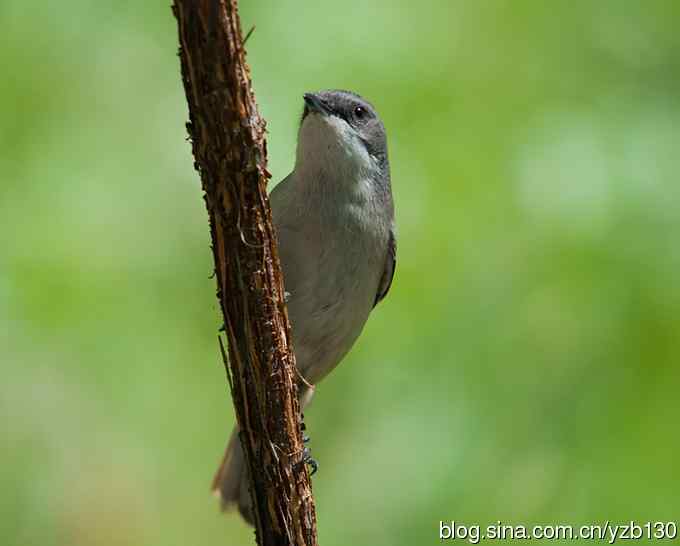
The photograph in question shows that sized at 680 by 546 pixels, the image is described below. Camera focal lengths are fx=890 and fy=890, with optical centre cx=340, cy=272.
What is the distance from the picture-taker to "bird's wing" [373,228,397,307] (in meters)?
5.04

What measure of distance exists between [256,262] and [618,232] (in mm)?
2924

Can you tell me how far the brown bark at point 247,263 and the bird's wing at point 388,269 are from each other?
193 cm

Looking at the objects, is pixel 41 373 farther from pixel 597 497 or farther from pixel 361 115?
pixel 597 497

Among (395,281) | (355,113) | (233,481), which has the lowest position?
(233,481)

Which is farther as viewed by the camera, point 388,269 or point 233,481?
point 233,481

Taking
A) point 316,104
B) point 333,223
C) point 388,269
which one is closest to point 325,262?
point 333,223

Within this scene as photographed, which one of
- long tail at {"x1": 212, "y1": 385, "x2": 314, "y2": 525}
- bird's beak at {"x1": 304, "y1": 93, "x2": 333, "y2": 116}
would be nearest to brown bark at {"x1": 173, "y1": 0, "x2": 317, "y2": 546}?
bird's beak at {"x1": 304, "y1": 93, "x2": 333, "y2": 116}

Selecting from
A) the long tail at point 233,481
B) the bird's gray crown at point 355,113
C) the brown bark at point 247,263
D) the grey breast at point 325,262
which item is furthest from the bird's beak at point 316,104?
the long tail at point 233,481

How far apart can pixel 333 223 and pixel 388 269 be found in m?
0.64

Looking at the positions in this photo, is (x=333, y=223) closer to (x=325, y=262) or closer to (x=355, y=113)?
(x=325, y=262)

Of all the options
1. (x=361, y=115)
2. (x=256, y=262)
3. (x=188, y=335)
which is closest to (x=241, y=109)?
(x=256, y=262)

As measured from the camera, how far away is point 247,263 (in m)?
2.93

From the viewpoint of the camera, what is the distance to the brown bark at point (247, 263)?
8.68ft

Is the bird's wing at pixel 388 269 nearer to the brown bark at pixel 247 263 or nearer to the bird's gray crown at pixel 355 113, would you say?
the bird's gray crown at pixel 355 113
